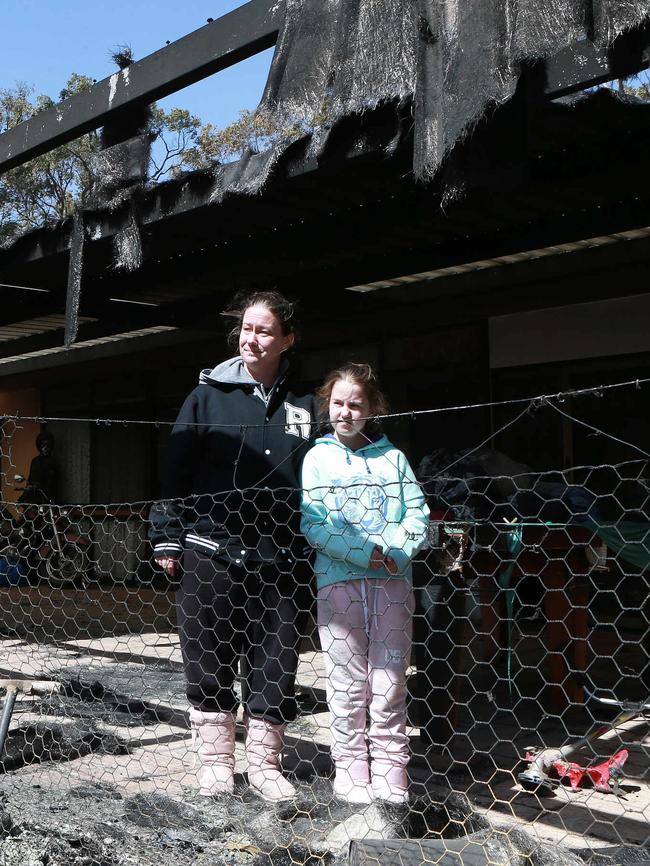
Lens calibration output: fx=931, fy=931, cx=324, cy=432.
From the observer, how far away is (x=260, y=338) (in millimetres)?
3102

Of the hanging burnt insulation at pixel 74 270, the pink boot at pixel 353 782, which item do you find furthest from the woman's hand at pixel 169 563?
the hanging burnt insulation at pixel 74 270

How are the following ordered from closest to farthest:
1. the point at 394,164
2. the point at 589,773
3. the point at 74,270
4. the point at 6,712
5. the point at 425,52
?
the point at 425,52 → the point at 589,773 → the point at 6,712 → the point at 394,164 → the point at 74,270

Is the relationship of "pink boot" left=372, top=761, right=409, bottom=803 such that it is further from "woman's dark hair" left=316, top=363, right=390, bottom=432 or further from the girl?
"woman's dark hair" left=316, top=363, right=390, bottom=432

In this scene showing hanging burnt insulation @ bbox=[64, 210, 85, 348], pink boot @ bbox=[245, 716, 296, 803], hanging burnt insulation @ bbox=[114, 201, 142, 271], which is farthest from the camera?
hanging burnt insulation @ bbox=[64, 210, 85, 348]

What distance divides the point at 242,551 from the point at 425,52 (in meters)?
1.69

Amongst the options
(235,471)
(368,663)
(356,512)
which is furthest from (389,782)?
(235,471)

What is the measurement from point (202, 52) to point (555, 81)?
1680 millimetres

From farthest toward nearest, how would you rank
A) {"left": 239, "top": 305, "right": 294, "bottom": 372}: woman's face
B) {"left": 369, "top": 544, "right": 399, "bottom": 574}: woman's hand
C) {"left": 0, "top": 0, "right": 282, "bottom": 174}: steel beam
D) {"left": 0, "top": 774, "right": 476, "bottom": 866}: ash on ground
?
{"left": 0, "top": 0, "right": 282, "bottom": 174}: steel beam → {"left": 239, "top": 305, "right": 294, "bottom": 372}: woman's face → {"left": 369, "top": 544, "right": 399, "bottom": 574}: woman's hand → {"left": 0, "top": 774, "right": 476, "bottom": 866}: ash on ground

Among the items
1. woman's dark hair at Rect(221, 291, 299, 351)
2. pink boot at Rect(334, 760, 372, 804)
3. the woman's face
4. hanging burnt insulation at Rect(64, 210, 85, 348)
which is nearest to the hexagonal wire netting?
pink boot at Rect(334, 760, 372, 804)

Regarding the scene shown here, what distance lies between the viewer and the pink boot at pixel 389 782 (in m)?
2.75

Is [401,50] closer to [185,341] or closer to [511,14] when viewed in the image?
[511,14]

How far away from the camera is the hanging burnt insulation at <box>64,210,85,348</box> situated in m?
4.80

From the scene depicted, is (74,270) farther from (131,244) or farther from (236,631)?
(236,631)

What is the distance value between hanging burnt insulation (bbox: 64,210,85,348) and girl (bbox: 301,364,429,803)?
2.53 meters
